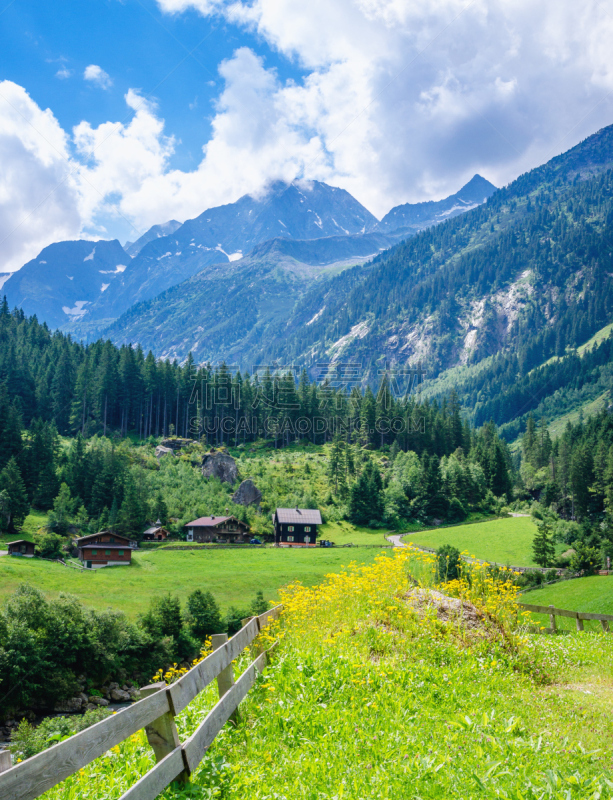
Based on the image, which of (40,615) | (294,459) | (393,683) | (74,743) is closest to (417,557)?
(393,683)

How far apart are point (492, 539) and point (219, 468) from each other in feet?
151

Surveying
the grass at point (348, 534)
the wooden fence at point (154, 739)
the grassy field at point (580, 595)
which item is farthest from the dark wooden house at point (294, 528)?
the wooden fence at point (154, 739)

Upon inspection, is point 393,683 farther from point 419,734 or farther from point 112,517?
point 112,517

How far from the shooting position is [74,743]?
10.8ft

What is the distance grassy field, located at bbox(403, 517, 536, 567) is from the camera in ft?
203

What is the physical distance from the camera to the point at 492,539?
69.5 metres

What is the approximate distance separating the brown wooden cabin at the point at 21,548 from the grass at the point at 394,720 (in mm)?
56807

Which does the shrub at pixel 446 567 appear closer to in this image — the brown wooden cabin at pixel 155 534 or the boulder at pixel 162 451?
the brown wooden cabin at pixel 155 534

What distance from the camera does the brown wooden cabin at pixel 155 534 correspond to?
230 feet

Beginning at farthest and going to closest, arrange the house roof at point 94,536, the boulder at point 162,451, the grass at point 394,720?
the boulder at point 162,451
the house roof at point 94,536
the grass at point 394,720

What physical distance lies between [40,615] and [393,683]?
34489 millimetres

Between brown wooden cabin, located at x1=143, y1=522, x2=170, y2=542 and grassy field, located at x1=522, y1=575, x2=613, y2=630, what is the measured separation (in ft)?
155

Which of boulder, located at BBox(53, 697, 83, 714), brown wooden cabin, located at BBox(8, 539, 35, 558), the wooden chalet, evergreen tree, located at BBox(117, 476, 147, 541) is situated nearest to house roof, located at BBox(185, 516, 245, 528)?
→ the wooden chalet

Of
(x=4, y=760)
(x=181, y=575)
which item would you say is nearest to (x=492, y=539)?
(x=181, y=575)
